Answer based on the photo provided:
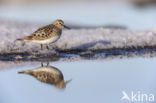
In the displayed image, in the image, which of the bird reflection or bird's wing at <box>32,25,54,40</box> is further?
bird's wing at <box>32,25,54,40</box>

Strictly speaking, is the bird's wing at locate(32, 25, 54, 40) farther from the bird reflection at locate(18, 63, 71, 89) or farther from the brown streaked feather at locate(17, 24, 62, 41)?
the bird reflection at locate(18, 63, 71, 89)

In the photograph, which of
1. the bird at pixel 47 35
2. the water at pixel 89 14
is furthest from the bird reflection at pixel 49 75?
the water at pixel 89 14

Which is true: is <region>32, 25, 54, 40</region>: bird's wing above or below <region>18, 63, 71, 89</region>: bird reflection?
above

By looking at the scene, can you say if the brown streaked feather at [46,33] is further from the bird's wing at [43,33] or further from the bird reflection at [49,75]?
the bird reflection at [49,75]

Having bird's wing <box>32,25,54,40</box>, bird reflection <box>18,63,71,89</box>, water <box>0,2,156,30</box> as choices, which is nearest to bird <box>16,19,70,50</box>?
bird's wing <box>32,25,54,40</box>

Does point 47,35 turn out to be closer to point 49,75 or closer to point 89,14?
point 49,75

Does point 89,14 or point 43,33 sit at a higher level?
point 89,14

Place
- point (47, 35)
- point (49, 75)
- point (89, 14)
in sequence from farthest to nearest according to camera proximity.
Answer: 1. point (89, 14)
2. point (47, 35)
3. point (49, 75)

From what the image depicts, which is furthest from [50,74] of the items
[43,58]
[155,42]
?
[155,42]

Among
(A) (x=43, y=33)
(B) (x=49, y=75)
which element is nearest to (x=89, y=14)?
(A) (x=43, y=33)
